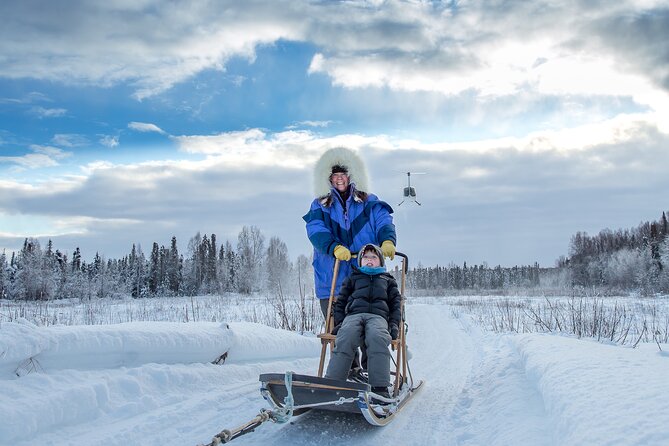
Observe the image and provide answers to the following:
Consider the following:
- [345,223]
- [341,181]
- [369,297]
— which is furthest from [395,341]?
[341,181]

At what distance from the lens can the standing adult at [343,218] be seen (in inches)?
214

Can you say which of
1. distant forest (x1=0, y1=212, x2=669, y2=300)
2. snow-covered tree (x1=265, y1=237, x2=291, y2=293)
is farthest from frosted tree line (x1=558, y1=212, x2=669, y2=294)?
snow-covered tree (x1=265, y1=237, x2=291, y2=293)

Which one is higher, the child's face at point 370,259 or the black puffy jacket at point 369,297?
the child's face at point 370,259

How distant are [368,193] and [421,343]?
5.09m

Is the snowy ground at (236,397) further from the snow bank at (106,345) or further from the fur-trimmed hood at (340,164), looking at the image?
the fur-trimmed hood at (340,164)

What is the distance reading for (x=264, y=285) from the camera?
69.4 m

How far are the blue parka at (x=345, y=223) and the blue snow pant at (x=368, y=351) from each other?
1.09 metres

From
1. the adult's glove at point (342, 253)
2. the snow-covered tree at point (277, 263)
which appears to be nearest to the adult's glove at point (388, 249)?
the adult's glove at point (342, 253)

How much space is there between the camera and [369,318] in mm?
4609

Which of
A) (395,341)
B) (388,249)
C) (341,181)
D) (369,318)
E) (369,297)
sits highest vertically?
(341,181)

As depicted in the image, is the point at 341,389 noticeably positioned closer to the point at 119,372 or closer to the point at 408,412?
the point at 408,412

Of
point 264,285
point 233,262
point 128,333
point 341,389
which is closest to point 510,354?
point 341,389

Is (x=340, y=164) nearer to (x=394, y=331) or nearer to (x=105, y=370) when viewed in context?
(x=394, y=331)

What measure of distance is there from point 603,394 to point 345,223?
300 cm
